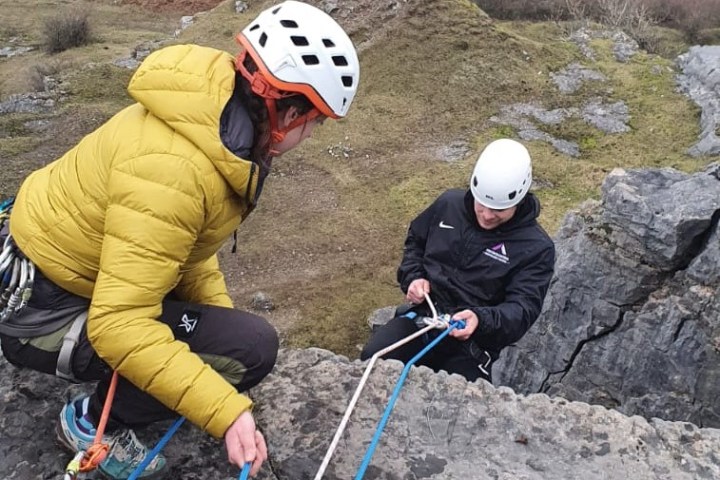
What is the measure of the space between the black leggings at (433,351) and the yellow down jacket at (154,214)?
7.53 feet

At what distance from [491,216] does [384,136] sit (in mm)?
8811

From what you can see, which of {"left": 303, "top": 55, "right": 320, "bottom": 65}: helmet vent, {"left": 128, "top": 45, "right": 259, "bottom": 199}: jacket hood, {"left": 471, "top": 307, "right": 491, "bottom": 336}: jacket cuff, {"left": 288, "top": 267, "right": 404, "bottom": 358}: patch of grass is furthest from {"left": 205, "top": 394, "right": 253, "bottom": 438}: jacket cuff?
{"left": 288, "top": 267, "right": 404, "bottom": 358}: patch of grass

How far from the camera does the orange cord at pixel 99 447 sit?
9.33ft

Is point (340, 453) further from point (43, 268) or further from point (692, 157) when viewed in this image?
point (692, 157)

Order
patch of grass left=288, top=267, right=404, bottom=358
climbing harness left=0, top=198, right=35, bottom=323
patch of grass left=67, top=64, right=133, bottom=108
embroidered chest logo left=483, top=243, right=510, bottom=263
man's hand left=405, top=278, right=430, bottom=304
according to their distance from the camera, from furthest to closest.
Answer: patch of grass left=67, top=64, right=133, bottom=108
patch of grass left=288, top=267, right=404, bottom=358
man's hand left=405, top=278, right=430, bottom=304
embroidered chest logo left=483, top=243, right=510, bottom=263
climbing harness left=0, top=198, right=35, bottom=323

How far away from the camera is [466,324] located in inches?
175

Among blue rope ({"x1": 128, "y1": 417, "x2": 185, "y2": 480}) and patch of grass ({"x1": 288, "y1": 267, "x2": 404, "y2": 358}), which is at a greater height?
blue rope ({"x1": 128, "y1": 417, "x2": 185, "y2": 480})

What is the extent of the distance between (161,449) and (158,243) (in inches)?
54.3

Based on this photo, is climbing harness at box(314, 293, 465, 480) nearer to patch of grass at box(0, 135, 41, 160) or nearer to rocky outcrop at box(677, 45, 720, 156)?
rocky outcrop at box(677, 45, 720, 156)

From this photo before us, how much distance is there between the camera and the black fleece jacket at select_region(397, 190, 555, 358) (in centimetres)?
457

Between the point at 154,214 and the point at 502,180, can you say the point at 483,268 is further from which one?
the point at 154,214

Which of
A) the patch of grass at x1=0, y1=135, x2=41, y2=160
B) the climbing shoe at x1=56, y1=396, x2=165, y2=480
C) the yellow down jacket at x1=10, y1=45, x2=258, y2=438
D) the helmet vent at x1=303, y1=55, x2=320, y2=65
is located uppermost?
the helmet vent at x1=303, y1=55, x2=320, y2=65

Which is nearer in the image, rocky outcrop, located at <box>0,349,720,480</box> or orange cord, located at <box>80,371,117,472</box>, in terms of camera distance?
orange cord, located at <box>80,371,117,472</box>

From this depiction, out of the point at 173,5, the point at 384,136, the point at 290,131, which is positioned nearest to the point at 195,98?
the point at 290,131
